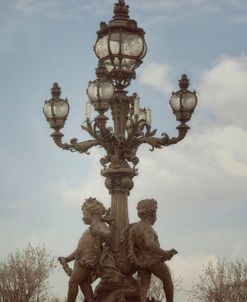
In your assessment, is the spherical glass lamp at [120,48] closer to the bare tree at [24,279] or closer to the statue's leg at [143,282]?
the statue's leg at [143,282]

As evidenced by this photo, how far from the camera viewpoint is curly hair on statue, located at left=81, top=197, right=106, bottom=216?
14859mm

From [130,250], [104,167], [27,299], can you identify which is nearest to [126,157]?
[104,167]

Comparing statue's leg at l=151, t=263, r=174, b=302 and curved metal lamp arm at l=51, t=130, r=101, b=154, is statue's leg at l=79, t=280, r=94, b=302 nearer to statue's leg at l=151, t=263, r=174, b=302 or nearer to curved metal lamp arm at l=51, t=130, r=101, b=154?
statue's leg at l=151, t=263, r=174, b=302

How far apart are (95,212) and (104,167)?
0.86 meters

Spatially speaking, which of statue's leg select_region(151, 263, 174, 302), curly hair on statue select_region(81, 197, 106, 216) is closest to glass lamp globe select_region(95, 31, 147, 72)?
curly hair on statue select_region(81, 197, 106, 216)

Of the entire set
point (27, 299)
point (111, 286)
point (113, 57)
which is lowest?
point (111, 286)

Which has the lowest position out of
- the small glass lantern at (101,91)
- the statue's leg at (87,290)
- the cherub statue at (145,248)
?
the statue's leg at (87,290)

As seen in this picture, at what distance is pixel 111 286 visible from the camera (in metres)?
14.8

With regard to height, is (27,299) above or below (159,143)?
above

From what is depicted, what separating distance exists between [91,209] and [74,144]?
1.19 metres

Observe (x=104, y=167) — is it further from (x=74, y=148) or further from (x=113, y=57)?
(x=113, y=57)

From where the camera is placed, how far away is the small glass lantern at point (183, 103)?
15523 mm

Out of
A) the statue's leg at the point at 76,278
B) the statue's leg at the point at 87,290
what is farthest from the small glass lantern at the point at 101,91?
the statue's leg at the point at 87,290

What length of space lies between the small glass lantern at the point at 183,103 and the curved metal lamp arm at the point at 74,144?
1410 millimetres
